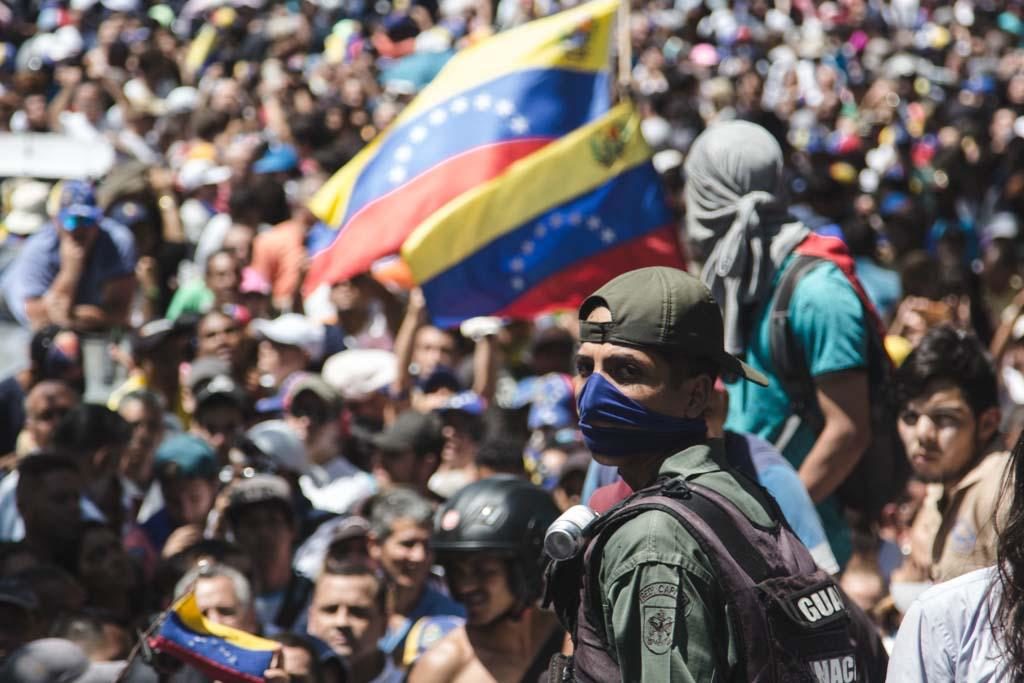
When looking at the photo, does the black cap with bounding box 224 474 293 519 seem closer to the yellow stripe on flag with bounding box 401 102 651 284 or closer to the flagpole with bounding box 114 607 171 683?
the yellow stripe on flag with bounding box 401 102 651 284

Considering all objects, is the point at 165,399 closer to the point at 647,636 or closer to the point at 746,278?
the point at 746,278

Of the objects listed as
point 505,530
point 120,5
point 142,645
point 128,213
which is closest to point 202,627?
point 142,645

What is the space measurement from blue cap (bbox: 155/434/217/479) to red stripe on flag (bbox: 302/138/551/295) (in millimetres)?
964

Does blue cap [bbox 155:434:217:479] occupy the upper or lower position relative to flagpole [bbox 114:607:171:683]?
lower

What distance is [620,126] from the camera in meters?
8.57

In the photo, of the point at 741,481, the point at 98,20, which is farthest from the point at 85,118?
the point at 741,481

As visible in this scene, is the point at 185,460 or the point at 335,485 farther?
the point at 335,485

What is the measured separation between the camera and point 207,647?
5012 mm

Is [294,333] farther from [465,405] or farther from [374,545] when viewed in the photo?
[374,545]

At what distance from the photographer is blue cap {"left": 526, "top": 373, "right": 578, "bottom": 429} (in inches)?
364

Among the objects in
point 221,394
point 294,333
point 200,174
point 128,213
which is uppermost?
point 221,394

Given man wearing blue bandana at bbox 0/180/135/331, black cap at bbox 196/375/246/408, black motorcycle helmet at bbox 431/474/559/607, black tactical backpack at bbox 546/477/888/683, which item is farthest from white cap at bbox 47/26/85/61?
black tactical backpack at bbox 546/477/888/683

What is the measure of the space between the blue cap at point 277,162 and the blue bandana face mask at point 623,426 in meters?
10.3

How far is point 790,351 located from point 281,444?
354 cm
